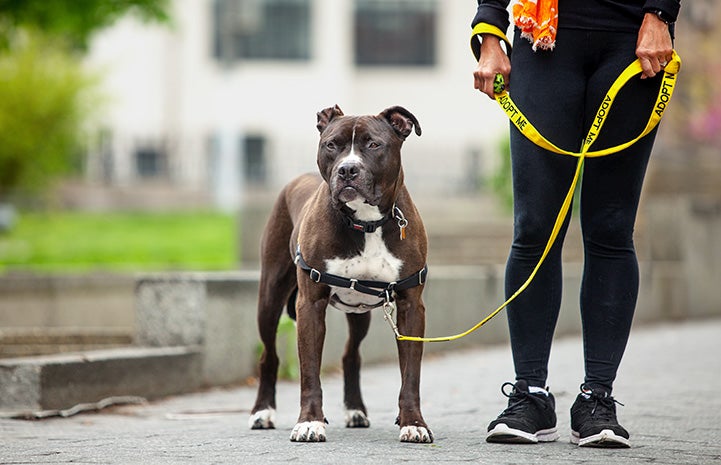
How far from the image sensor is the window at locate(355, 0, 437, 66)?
45.1 metres

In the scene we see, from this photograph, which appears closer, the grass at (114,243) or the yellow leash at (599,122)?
the yellow leash at (599,122)

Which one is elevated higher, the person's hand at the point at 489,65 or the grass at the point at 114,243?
the person's hand at the point at 489,65

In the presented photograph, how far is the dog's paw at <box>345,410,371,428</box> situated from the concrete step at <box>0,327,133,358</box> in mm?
2965

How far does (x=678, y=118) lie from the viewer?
33.3m

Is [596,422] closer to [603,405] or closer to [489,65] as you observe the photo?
[603,405]

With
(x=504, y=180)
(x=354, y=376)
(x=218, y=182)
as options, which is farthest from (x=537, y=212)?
(x=218, y=182)

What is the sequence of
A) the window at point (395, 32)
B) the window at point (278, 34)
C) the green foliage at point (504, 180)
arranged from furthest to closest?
the window at point (395, 32) → the window at point (278, 34) → the green foliage at point (504, 180)

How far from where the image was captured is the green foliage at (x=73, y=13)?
14.2 metres

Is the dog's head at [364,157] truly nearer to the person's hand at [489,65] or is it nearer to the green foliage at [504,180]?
the person's hand at [489,65]

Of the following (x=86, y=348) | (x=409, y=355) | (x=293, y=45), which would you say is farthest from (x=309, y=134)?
(x=409, y=355)

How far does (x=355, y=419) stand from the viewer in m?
5.63

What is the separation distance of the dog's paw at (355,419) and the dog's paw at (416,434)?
794 millimetres

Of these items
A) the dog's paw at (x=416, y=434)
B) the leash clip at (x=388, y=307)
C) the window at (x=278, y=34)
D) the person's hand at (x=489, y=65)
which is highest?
the window at (x=278, y=34)

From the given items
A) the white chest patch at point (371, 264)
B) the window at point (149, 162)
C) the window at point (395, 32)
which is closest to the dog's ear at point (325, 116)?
the white chest patch at point (371, 264)
